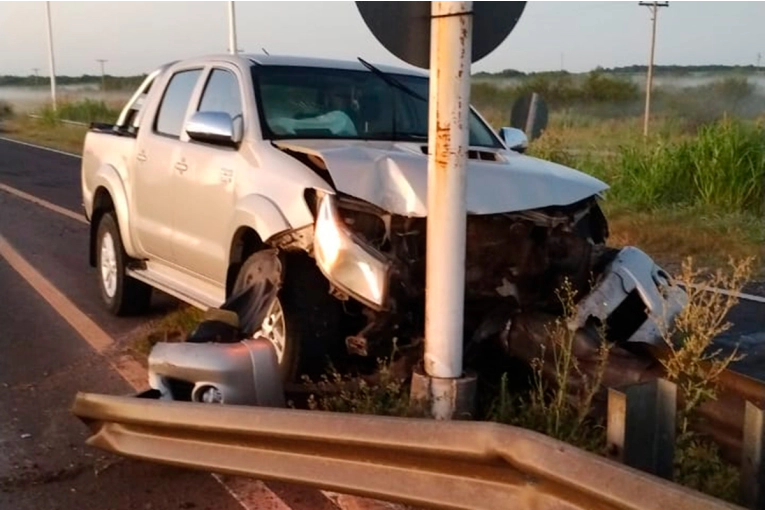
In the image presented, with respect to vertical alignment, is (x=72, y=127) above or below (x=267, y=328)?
below

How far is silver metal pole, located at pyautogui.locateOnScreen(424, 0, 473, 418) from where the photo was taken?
15.6 ft

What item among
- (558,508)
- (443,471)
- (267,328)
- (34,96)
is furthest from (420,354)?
(34,96)

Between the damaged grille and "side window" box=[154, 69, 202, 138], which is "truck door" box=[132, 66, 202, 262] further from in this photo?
the damaged grille

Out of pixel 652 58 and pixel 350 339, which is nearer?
pixel 350 339

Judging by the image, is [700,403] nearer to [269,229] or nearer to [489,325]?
[489,325]

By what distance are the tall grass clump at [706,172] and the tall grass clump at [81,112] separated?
3557 centimetres

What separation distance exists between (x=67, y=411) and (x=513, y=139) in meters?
3.29

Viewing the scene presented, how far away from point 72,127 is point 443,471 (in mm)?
41037

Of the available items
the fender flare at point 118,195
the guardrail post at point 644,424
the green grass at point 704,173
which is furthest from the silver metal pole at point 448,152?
the green grass at point 704,173

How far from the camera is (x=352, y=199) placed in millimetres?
5293

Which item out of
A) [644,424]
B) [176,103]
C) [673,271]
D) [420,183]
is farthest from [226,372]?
[673,271]

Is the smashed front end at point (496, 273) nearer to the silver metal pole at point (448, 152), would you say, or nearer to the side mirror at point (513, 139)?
the silver metal pole at point (448, 152)

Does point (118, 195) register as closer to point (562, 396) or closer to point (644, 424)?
point (562, 396)

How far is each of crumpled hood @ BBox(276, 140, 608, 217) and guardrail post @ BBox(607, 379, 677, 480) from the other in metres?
1.67
